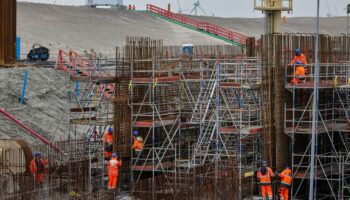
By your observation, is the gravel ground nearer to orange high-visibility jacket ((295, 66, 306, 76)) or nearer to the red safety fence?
orange high-visibility jacket ((295, 66, 306, 76))

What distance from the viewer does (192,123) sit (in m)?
33.1

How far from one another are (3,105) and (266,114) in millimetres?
13895

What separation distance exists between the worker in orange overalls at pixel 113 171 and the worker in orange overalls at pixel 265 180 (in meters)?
4.92

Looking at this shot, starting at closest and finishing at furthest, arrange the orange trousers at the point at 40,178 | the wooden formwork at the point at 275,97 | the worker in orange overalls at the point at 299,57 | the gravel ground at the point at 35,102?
the orange trousers at the point at 40,178
the worker in orange overalls at the point at 299,57
the wooden formwork at the point at 275,97
the gravel ground at the point at 35,102

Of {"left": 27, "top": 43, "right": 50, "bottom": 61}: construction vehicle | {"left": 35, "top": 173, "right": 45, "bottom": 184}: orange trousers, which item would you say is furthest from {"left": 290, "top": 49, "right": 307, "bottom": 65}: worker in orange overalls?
{"left": 27, "top": 43, "right": 50, "bottom": 61}: construction vehicle

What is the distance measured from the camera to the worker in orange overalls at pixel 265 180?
29.3 metres

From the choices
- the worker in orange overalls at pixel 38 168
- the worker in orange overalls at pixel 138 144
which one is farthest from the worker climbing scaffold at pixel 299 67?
the worker in orange overalls at pixel 38 168

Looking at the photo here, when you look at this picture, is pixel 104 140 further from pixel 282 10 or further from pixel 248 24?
pixel 248 24

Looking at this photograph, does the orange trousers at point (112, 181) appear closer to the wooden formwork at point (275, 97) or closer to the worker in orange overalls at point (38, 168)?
the worker in orange overalls at point (38, 168)

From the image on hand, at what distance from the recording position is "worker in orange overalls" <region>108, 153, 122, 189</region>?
30.6 metres

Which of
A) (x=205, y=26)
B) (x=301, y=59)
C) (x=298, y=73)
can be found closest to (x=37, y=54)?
(x=301, y=59)

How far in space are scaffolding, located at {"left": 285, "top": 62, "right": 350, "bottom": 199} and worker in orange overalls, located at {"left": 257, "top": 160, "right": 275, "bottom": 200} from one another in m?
1.55

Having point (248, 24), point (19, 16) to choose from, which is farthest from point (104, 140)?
point (248, 24)

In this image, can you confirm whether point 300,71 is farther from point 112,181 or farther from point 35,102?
point 35,102
